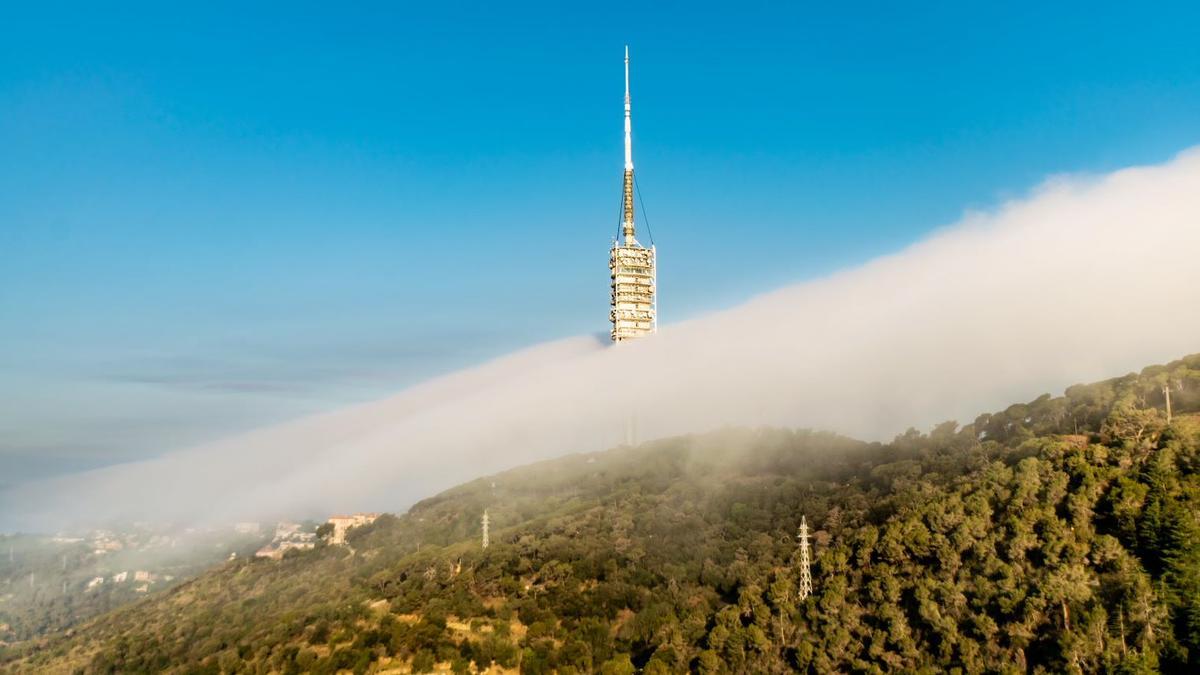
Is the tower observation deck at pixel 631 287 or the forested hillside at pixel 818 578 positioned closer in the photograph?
the forested hillside at pixel 818 578

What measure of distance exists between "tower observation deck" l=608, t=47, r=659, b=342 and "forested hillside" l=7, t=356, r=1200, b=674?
27.1 metres

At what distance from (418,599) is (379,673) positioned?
1288 centimetres

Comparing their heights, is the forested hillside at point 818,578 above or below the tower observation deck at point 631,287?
below

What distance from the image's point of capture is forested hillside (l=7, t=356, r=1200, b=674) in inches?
1863

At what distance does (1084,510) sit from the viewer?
52438mm

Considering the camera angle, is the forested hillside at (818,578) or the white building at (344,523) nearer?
the forested hillside at (818,578)

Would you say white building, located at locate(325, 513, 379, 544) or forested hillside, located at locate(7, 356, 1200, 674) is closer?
forested hillside, located at locate(7, 356, 1200, 674)

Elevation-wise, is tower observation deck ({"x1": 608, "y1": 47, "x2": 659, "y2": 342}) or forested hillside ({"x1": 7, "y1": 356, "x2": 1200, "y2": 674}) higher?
tower observation deck ({"x1": 608, "y1": 47, "x2": 659, "y2": 342})

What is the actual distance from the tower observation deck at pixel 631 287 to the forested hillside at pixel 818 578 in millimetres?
27085

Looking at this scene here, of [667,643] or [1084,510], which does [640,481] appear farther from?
[1084,510]

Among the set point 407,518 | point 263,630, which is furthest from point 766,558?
point 407,518

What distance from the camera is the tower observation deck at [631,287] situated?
115312 mm

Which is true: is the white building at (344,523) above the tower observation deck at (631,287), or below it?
below

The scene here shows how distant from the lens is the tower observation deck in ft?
378
